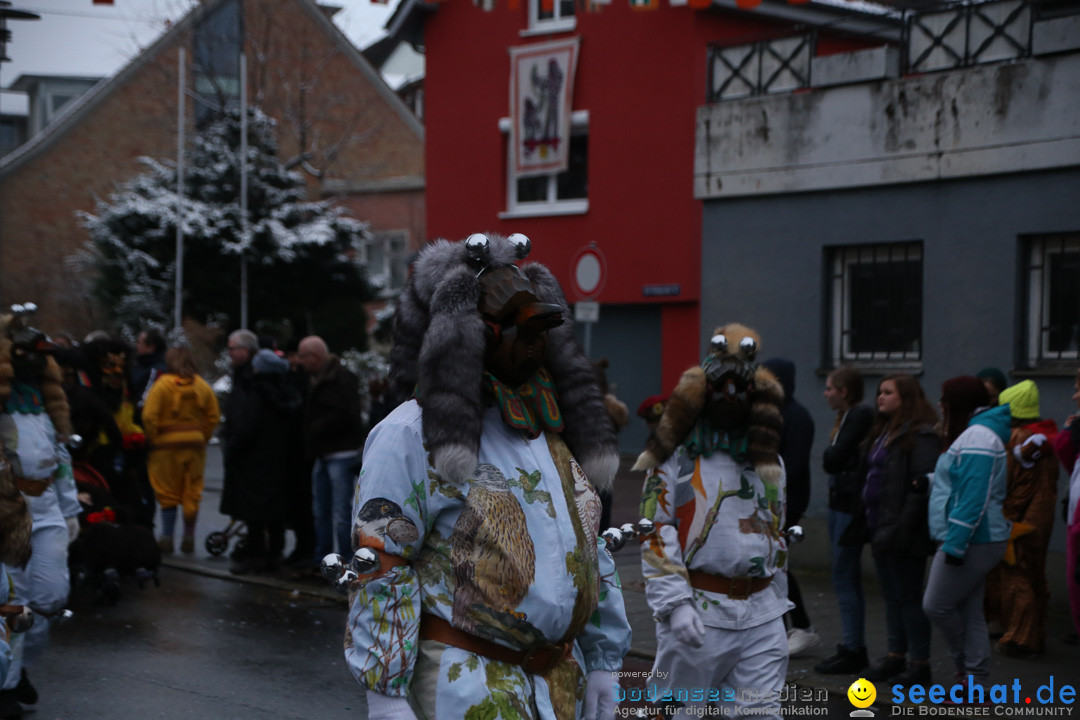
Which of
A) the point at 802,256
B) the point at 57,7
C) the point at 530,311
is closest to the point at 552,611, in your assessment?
the point at 530,311

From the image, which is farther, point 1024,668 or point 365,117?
point 365,117

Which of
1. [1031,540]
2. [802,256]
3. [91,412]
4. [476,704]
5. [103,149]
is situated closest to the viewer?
[476,704]

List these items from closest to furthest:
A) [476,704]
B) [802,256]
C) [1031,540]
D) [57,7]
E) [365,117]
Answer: [476,704]
[1031,540]
[802,256]
[57,7]
[365,117]

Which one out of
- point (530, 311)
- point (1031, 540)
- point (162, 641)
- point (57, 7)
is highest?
point (57, 7)

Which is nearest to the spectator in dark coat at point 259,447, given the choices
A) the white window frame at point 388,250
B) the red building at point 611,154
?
the red building at point 611,154

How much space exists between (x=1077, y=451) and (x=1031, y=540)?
1071 mm

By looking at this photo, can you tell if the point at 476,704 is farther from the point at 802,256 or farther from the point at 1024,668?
the point at 802,256

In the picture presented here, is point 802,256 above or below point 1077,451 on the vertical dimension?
above

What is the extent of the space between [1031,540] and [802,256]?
220 inches

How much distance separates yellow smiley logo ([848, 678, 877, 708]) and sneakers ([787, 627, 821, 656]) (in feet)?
3.24

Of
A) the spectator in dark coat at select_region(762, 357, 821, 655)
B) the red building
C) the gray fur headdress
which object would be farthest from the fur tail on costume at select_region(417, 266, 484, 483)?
the red building

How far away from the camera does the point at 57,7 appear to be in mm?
33812

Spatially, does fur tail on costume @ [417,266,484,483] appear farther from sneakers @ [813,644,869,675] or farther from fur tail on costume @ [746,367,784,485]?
sneakers @ [813,644,869,675]

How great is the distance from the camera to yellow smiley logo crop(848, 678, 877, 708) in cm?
692
